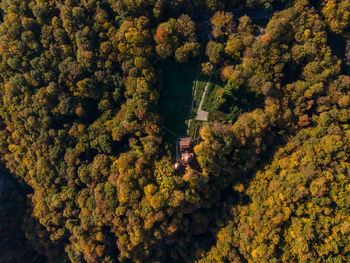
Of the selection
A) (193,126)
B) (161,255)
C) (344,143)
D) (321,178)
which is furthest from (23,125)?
(344,143)

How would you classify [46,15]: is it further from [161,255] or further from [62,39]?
[161,255]

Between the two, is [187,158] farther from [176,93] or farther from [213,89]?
[213,89]

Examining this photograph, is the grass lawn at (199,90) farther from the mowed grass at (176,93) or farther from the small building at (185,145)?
the small building at (185,145)

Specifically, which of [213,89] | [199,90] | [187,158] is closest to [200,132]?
[187,158]

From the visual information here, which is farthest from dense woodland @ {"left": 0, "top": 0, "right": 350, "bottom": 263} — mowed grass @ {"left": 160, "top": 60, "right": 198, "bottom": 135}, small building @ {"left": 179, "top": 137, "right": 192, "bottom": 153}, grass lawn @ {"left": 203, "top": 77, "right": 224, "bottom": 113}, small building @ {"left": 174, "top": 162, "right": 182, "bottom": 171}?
small building @ {"left": 179, "top": 137, "right": 192, "bottom": 153}

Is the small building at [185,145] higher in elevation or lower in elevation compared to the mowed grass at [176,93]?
lower

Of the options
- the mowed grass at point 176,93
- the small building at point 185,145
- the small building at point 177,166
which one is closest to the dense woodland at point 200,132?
the small building at point 177,166

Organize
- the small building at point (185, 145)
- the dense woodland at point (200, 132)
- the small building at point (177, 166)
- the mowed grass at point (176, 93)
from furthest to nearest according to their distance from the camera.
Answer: the mowed grass at point (176, 93)
the small building at point (185, 145)
the small building at point (177, 166)
the dense woodland at point (200, 132)
